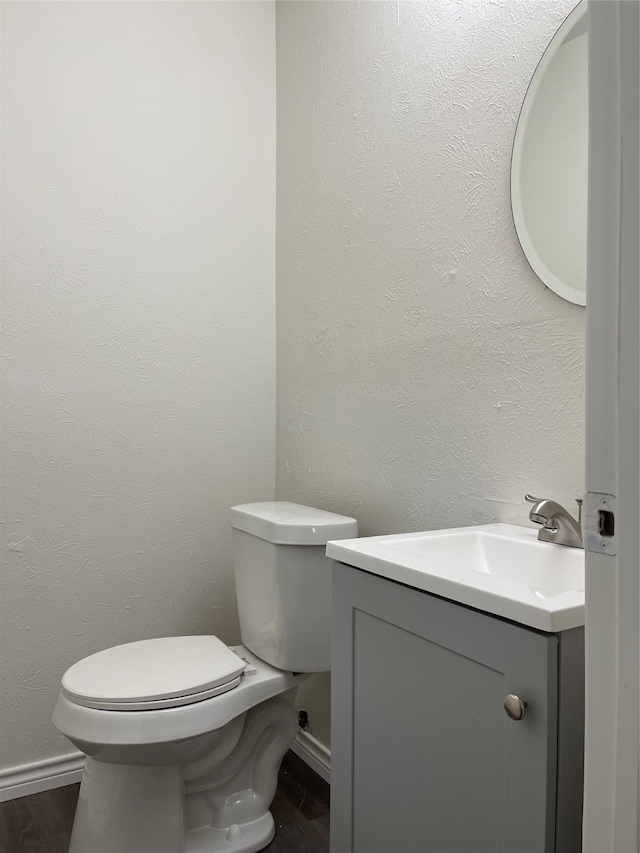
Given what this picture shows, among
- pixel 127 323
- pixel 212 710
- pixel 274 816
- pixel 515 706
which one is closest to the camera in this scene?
pixel 515 706

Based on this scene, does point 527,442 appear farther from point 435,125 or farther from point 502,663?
point 435,125

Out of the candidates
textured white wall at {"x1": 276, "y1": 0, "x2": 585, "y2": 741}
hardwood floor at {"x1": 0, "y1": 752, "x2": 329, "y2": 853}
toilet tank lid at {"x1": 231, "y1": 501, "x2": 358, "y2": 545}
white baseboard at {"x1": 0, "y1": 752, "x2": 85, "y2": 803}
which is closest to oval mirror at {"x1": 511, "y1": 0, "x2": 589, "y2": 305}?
textured white wall at {"x1": 276, "y1": 0, "x2": 585, "y2": 741}

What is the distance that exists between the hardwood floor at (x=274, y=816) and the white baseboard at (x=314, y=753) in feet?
0.08

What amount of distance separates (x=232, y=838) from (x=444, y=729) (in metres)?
0.96

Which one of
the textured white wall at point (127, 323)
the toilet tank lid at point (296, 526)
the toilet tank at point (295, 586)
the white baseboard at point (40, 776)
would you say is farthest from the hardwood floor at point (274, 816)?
the toilet tank lid at point (296, 526)

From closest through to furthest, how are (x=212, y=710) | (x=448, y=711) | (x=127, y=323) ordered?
(x=448, y=711) < (x=212, y=710) < (x=127, y=323)

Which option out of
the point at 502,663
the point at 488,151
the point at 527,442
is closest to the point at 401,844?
the point at 502,663

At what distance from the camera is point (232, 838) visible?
5.04 ft

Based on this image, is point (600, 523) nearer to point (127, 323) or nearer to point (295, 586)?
point (295, 586)

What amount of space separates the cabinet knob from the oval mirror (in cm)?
70

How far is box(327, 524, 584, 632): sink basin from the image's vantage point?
0.74 metres

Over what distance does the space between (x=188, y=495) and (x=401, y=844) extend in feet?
4.24

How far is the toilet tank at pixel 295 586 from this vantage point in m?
1.57

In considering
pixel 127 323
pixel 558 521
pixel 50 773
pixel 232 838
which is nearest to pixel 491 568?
pixel 558 521
